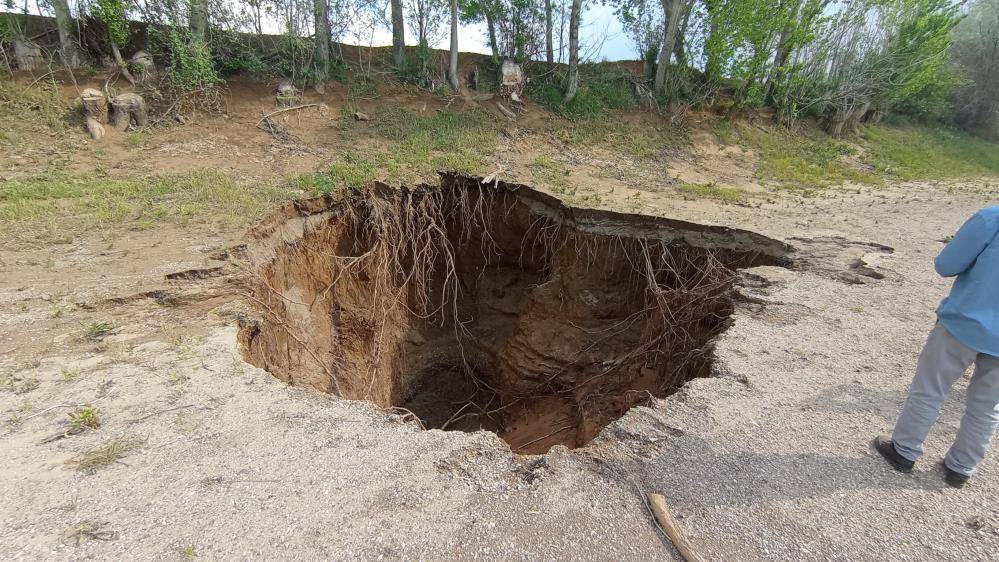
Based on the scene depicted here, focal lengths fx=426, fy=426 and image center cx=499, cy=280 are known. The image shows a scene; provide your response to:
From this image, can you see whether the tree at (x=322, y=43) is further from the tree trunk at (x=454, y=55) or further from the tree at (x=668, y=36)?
the tree at (x=668, y=36)

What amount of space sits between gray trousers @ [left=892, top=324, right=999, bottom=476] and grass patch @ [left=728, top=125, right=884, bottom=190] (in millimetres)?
9713

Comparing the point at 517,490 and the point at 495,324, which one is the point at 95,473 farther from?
the point at 495,324

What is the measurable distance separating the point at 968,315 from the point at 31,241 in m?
8.41

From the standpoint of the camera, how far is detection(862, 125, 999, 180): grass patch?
13800 mm

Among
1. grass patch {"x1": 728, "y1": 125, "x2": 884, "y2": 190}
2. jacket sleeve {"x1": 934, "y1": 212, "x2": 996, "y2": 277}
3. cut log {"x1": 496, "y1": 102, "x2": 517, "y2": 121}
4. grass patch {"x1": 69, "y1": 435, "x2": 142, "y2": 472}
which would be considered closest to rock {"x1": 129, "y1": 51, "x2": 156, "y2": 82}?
cut log {"x1": 496, "y1": 102, "x2": 517, "y2": 121}

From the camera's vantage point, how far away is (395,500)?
7.91ft

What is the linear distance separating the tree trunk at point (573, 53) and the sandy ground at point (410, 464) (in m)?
10.3

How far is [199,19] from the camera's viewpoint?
30.5 ft

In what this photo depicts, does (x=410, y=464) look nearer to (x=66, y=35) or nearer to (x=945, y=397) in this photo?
(x=945, y=397)

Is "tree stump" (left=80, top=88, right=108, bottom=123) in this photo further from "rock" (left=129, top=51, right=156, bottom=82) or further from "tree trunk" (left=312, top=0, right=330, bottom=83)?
"tree trunk" (left=312, top=0, right=330, bottom=83)

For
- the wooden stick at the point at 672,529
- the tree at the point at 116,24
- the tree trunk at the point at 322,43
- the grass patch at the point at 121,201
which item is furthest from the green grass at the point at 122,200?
the wooden stick at the point at 672,529

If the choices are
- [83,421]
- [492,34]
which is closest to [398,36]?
[492,34]

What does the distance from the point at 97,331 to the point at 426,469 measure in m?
3.28

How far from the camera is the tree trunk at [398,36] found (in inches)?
438
